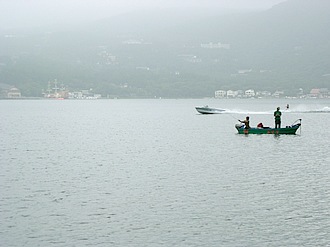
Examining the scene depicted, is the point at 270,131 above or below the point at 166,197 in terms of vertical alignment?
above

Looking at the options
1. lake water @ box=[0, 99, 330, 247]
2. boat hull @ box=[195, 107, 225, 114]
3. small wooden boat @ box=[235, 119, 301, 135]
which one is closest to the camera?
lake water @ box=[0, 99, 330, 247]

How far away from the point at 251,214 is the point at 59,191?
388 inches

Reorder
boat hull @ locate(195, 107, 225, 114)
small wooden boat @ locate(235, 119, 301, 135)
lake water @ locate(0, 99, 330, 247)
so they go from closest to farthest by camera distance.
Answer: lake water @ locate(0, 99, 330, 247), small wooden boat @ locate(235, 119, 301, 135), boat hull @ locate(195, 107, 225, 114)

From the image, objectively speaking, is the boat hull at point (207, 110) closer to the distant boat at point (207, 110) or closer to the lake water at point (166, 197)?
the distant boat at point (207, 110)

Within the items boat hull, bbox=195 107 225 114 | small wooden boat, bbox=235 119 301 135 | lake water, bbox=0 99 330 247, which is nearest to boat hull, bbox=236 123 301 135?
small wooden boat, bbox=235 119 301 135

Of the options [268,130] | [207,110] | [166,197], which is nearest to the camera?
[166,197]

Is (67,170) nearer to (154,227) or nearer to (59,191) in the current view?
(59,191)

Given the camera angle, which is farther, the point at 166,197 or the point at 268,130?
the point at 268,130

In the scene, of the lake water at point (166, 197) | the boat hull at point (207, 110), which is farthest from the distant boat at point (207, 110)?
the lake water at point (166, 197)

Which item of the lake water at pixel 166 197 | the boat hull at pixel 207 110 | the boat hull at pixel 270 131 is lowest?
the lake water at pixel 166 197

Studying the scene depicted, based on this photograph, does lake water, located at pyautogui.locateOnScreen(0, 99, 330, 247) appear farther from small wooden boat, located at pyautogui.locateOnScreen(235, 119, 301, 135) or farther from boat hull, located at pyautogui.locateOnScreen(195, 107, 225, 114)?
boat hull, located at pyautogui.locateOnScreen(195, 107, 225, 114)

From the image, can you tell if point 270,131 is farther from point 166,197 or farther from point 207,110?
point 207,110

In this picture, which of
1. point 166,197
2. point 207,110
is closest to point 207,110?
point 207,110

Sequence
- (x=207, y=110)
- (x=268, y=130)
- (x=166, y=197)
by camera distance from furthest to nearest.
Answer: (x=207, y=110)
(x=268, y=130)
(x=166, y=197)
